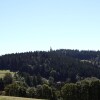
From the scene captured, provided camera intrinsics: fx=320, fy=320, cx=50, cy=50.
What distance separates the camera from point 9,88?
508 feet

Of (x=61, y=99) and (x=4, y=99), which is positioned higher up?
(x=4, y=99)

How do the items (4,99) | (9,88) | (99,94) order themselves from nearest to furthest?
1. (4,99)
2. (99,94)
3. (9,88)

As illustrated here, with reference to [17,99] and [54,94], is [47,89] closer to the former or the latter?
[54,94]

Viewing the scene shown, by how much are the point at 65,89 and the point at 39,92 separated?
14.9 metres

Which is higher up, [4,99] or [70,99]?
[4,99]

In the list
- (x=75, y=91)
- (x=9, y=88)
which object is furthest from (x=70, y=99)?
(x=9, y=88)

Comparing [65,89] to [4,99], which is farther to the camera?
[65,89]

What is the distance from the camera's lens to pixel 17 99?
91.3 meters

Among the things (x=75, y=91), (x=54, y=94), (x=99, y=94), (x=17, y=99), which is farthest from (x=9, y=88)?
(x=17, y=99)

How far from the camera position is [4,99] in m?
90.8

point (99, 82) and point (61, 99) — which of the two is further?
point (61, 99)

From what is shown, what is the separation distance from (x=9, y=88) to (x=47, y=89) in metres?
18.4

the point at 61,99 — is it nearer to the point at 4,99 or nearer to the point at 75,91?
the point at 75,91

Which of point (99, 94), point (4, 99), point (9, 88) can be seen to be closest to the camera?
point (4, 99)
